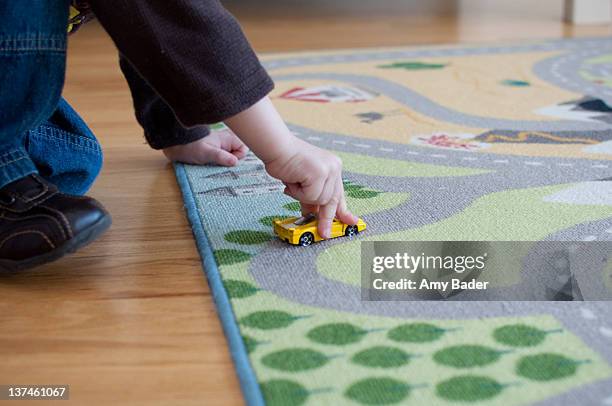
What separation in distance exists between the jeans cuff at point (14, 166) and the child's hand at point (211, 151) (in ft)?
0.81

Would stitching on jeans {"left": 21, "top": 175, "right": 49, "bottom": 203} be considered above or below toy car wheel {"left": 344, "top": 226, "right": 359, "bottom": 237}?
above

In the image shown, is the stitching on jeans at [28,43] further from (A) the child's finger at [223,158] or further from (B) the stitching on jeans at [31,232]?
(A) the child's finger at [223,158]

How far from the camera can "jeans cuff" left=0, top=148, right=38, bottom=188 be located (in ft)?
2.38

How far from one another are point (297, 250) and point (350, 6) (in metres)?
1.77

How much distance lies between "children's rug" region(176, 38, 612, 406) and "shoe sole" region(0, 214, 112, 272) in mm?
95

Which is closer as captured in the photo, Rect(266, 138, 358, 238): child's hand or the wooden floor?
the wooden floor

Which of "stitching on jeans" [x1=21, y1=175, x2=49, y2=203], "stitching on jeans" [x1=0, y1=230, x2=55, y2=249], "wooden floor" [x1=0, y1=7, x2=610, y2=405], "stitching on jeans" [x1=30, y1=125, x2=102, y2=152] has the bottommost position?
"wooden floor" [x1=0, y1=7, x2=610, y2=405]

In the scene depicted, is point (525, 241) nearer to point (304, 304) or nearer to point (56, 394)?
point (304, 304)

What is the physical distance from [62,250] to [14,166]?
0.11 m

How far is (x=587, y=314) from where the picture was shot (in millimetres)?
593

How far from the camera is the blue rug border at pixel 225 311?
1.70ft

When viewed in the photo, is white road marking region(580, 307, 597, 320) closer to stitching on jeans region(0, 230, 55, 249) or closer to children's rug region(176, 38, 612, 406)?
A: children's rug region(176, 38, 612, 406)

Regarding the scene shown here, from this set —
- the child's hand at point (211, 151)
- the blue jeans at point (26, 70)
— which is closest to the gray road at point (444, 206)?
the child's hand at point (211, 151)

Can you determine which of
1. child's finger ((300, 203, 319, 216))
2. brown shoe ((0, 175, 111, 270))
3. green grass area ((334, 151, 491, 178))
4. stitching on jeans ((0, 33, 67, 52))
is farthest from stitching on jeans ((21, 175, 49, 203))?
green grass area ((334, 151, 491, 178))
